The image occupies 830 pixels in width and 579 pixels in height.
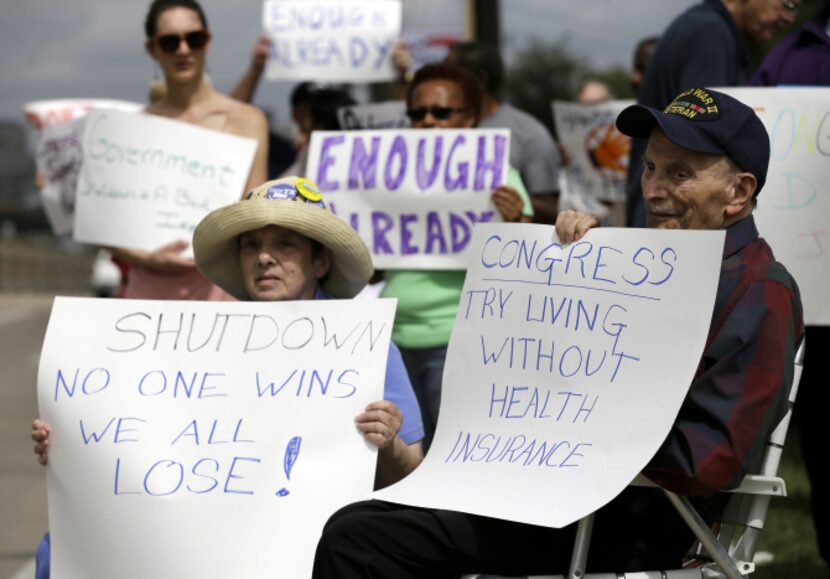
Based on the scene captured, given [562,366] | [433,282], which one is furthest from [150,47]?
[562,366]

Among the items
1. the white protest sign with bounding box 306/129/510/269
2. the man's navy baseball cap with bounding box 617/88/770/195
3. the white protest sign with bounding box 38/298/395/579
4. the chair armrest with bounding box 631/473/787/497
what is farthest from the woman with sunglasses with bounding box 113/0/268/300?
the chair armrest with bounding box 631/473/787/497

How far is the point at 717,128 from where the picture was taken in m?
3.00

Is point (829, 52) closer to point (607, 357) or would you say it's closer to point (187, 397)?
point (607, 357)

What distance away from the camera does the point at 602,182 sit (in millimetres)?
8141

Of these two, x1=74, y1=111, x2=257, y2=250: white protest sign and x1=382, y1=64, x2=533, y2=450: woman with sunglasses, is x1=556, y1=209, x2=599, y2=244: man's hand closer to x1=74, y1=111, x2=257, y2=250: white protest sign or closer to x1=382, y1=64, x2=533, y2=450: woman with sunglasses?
x1=382, y1=64, x2=533, y2=450: woman with sunglasses

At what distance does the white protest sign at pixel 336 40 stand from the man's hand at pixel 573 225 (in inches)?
149

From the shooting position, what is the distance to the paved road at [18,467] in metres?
6.02

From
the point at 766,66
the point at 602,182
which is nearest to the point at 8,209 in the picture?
the point at 602,182

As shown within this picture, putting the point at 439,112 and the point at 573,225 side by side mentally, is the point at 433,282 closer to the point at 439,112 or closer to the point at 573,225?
the point at 439,112

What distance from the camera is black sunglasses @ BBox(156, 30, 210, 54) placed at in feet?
17.7

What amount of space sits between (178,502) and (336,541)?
0.44 m

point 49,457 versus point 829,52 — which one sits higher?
point 829,52

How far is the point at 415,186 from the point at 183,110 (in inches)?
40.6

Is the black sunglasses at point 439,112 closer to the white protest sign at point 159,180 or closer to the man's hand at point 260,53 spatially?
the white protest sign at point 159,180
